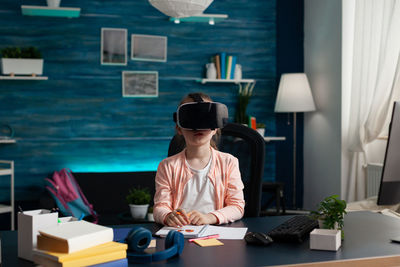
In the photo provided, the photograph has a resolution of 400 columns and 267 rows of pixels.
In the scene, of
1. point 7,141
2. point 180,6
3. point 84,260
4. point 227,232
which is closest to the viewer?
point 84,260

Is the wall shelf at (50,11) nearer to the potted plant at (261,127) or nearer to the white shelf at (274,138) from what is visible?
the potted plant at (261,127)

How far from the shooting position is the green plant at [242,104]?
493 centimetres

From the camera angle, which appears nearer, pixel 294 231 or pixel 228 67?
pixel 294 231

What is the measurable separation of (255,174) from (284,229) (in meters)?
0.62

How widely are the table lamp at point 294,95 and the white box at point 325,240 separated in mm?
3309

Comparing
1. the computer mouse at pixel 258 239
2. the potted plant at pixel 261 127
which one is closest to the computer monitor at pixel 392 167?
the computer mouse at pixel 258 239

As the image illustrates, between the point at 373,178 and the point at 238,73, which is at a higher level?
the point at 238,73

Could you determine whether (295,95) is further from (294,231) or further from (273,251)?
(273,251)

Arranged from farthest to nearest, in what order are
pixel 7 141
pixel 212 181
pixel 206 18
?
1. pixel 206 18
2. pixel 7 141
3. pixel 212 181

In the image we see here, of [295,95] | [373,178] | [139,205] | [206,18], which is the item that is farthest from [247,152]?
[206,18]

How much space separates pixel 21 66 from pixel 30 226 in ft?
10.8

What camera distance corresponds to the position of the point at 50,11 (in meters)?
4.35

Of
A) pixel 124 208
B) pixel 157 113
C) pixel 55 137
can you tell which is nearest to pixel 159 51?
pixel 157 113

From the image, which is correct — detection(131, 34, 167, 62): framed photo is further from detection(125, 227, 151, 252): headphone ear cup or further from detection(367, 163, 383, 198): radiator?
detection(125, 227, 151, 252): headphone ear cup
